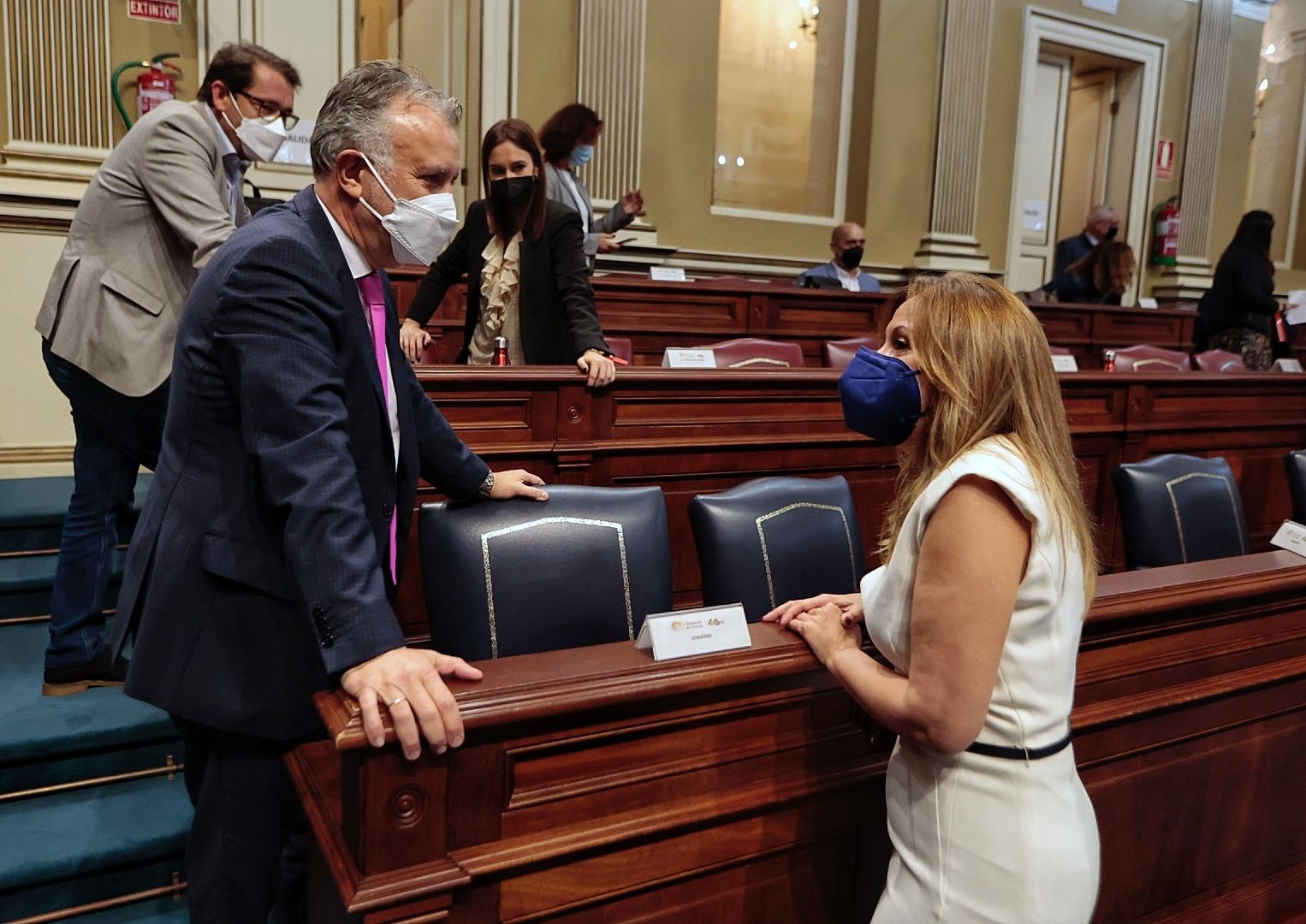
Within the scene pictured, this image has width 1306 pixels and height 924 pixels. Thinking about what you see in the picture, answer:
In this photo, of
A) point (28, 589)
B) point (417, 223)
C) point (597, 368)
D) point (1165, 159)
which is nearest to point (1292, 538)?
point (597, 368)

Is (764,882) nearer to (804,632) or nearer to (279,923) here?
(804,632)

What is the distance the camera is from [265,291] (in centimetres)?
111

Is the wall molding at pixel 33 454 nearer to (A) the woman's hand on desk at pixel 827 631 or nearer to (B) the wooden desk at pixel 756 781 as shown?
(B) the wooden desk at pixel 756 781

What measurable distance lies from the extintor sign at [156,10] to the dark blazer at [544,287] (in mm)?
2467

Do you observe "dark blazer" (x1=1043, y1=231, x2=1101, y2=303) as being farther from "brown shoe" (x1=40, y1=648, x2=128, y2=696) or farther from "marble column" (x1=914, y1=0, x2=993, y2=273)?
"brown shoe" (x1=40, y1=648, x2=128, y2=696)

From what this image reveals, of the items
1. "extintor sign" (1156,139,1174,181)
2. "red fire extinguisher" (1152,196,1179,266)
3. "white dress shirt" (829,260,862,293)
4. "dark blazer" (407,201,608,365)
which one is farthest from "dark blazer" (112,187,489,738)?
"extintor sign" (1156,139,1174,181)

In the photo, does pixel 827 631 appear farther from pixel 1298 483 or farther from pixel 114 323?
pixel 1298 483

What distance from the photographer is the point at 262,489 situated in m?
1.17

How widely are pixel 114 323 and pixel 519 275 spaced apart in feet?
3.30

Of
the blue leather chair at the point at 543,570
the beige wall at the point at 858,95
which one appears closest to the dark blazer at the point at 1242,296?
the beige wall at the point at 858,95

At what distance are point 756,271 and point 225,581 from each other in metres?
5.83

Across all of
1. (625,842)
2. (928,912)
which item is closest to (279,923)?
(625,842)

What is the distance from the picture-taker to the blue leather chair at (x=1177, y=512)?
7.84 ft

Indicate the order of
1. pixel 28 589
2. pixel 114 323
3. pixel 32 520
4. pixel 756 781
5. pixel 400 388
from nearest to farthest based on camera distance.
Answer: pixel 756 781, pixel 400 388, pixel 114 323, pixel 28 589, pixel 32 520
